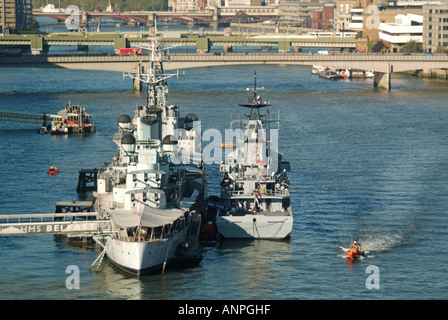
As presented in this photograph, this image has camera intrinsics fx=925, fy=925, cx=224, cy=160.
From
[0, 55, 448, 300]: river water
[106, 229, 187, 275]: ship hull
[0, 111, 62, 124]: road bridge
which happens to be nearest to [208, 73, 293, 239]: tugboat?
[0, 55, 448, 300]: river water

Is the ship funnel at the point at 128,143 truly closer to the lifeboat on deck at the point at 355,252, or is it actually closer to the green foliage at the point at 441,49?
the lifeboat on deck at the point at 355,252

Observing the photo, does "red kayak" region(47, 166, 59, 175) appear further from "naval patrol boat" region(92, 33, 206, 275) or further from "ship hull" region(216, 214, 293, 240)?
"ship hull" region(216, 214, 293, 240)

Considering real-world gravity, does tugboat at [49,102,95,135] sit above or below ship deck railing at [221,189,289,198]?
above

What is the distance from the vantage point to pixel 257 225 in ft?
200

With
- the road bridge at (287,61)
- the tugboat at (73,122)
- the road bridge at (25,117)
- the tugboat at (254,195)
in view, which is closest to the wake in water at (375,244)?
the tugboat at (254,195)

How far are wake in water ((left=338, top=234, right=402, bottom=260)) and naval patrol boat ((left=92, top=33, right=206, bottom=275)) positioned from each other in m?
10.4

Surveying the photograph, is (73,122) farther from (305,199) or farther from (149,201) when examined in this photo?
(149,201)

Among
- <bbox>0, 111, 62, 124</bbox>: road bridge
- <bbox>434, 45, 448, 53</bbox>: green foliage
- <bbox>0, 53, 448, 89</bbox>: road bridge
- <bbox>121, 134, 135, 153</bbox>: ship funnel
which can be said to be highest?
<bbox>434, 45, 448, 53</bbox>: green foliage

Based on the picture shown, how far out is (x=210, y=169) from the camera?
277 ft
